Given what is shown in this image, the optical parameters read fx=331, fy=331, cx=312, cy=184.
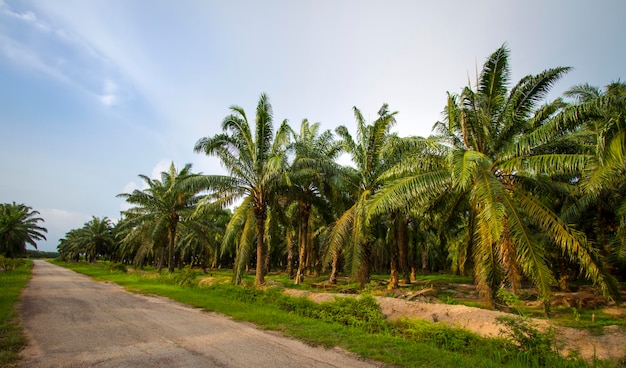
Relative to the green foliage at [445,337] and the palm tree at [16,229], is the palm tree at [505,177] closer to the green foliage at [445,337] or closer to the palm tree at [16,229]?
the green foliage at [445,337]

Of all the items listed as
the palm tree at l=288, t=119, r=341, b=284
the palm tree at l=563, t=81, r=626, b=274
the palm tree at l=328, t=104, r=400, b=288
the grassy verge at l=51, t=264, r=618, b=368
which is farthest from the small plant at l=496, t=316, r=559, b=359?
the palm tree at l=288, t=119, r=341, b=284

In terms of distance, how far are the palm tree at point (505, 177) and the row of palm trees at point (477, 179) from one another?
0.04m

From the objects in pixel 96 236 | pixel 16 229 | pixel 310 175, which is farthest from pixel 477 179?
pixel 96 236

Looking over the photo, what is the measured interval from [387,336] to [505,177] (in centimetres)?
838

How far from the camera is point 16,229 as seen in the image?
A: 44.2m

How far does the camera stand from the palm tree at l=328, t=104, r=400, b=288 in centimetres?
1480

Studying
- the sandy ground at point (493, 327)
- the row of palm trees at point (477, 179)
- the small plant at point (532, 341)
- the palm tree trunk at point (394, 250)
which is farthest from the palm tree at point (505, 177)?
the palm tree trunk at point (394, 250)

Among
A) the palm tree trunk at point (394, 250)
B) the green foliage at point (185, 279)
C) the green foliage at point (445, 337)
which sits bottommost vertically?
the green foliage at point (185, 279)

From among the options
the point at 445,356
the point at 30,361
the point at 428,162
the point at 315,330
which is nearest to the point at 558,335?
the point at 445,356

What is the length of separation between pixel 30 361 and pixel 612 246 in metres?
23.3

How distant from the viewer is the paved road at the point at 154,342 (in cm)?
580

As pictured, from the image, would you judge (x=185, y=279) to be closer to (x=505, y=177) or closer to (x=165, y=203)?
(x=165, y=203)

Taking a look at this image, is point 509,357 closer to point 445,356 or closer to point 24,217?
point 445,356

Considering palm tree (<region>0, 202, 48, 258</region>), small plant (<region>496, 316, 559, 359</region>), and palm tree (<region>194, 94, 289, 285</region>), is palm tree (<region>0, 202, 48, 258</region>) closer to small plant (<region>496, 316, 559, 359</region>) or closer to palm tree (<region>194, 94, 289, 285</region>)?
palm tree (<region>194, 94, 289, 285</region>)
